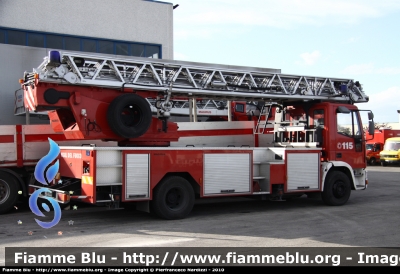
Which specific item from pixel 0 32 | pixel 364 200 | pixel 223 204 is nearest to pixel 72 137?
pixel 223 204

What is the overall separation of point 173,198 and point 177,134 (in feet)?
5.58

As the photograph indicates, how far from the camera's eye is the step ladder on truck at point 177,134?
10.1 meters

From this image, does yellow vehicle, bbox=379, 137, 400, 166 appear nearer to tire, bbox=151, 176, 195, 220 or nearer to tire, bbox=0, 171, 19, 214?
tire, bbox=151, 176, 195, 220

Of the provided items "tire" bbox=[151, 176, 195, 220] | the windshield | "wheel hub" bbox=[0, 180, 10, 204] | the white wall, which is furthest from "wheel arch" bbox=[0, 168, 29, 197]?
the windshield

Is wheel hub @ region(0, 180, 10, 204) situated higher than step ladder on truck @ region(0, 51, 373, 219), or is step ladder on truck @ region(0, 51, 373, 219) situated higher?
step ladder on truck @ region(0, 51, 373, 219)

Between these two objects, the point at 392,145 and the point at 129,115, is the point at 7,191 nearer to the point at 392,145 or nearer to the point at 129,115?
the point at 129,115

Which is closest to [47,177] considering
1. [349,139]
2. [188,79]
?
[188,79]

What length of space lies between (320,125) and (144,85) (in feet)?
Answer: 17.1

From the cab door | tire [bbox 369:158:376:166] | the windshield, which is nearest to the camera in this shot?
the cab door

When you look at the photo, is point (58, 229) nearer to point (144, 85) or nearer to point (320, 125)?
point (144, 85)

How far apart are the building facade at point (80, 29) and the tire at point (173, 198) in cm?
990

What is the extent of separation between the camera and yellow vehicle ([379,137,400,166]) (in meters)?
34.4

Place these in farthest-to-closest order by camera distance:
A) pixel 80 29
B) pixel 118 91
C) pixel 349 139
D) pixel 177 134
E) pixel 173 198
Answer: pixel 80 29
pixel 349 139
pixel 177 134
pixel 118 91
pixel 173 198

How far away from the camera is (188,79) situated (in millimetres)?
11797
